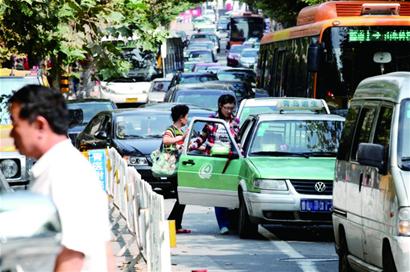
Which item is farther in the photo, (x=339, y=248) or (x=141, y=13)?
(x=141, y=13)

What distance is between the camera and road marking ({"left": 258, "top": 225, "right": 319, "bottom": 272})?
1408cm

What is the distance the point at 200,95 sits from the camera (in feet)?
100

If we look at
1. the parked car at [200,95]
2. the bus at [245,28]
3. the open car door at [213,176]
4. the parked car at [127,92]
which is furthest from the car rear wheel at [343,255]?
the bus at [245,28]

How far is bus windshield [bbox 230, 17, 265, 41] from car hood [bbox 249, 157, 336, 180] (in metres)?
85.8

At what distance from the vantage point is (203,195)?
17.1 meters

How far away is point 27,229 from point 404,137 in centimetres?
668

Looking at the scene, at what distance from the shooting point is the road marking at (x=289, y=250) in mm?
14078

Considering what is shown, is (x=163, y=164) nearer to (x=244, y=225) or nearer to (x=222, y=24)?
(x=244, y=225)

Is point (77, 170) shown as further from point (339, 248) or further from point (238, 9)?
point (238, 9)

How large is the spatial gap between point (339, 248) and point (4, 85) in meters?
6.24

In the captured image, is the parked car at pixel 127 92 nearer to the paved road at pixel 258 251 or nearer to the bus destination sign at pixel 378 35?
the bus destination sign at pixel 378 35

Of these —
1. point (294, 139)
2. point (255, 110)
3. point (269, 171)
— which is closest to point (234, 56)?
point (255, 110)

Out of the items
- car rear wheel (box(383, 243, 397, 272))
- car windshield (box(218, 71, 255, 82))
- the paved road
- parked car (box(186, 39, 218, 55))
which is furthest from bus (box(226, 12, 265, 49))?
car rear wheel (box(383, 243, 397, 272))

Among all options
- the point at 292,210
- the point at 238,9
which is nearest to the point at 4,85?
the point at 292,210
